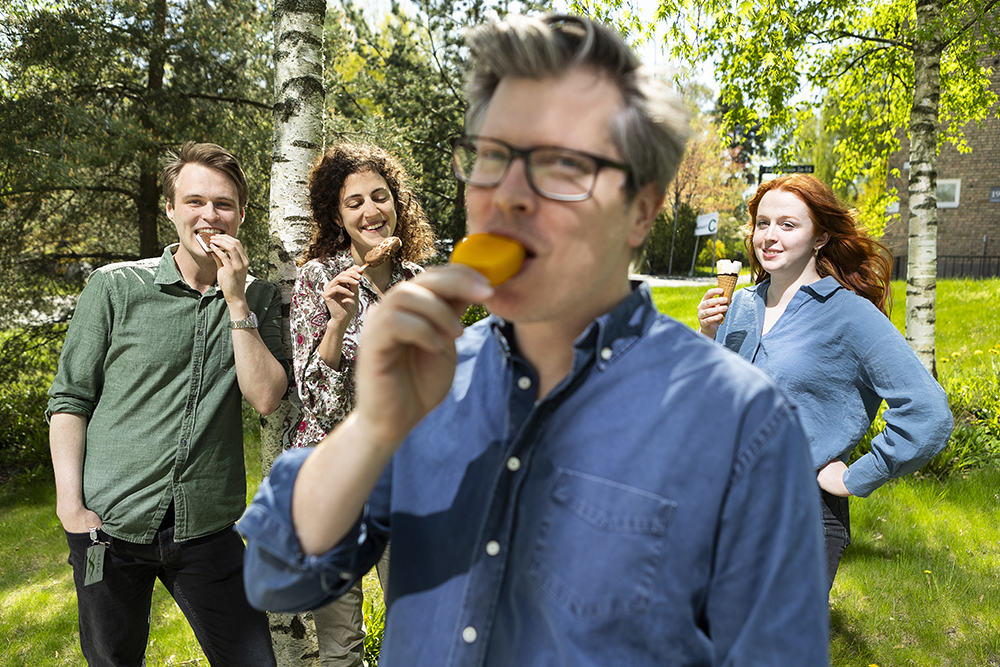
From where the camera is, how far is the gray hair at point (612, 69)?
126 cm

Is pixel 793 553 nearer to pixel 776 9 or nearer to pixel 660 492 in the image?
pixel 660 492

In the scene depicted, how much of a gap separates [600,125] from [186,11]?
8.61 metres

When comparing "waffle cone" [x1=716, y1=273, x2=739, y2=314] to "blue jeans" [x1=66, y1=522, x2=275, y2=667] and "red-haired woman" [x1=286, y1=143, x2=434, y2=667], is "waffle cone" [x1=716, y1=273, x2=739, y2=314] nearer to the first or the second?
"red-haired woman" [x1=286, y1=143, x2=434, y2=667]

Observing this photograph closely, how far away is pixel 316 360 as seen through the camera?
9.83 ft

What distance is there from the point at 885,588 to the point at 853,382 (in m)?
2.91

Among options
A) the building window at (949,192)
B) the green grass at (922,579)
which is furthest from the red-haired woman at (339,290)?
the building window at (949,192)

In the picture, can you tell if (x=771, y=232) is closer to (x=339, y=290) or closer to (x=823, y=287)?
(x=823, y=287)

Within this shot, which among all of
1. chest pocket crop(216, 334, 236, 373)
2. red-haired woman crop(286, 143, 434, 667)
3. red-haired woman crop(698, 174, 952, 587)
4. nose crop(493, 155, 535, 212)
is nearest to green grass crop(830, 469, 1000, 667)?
red-haired woman crop(698, 174, 952, 587)

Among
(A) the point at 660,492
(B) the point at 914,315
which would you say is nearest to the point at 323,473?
(A) the point at 660,492

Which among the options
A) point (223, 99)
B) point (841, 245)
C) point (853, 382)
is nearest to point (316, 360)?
point (853, 382)

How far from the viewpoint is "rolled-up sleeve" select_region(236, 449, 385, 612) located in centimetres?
127

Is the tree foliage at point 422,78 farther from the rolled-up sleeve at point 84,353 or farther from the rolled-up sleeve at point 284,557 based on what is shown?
the rolled-up sleeve at point 284,557

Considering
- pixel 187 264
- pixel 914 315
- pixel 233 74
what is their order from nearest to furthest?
pixel 187 264, pixel 914 315, pixel 233 74

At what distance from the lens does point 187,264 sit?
2.97m
